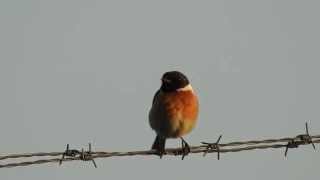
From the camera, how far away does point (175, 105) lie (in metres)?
9.63

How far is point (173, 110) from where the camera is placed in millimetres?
9594

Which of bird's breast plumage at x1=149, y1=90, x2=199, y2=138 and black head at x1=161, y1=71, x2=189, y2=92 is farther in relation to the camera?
black head at x1=161, y1=71, x2=189, y2=92

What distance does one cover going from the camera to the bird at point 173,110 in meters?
9.57

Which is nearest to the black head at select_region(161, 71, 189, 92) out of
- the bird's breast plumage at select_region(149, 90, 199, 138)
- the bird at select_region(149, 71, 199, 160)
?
the bird at select_region(149, 71, 199, 160)

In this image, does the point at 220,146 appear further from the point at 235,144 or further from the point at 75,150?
the point at 75,150

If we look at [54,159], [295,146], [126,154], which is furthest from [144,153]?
[295,146]

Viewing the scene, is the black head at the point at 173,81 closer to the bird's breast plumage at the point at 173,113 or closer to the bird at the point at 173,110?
the bird at the point at 173,110

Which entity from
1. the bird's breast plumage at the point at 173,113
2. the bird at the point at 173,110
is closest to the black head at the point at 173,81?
the bird at the point at 173,110

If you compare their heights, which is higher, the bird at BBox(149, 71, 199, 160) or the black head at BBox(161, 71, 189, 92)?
the black head at BBox(161, 71, 189, 92)

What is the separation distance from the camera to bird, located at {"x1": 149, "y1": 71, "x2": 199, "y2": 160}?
9.57 meters

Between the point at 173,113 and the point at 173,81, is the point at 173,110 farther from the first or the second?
the point at 173,81

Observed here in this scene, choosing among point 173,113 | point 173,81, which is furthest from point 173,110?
point 173,81

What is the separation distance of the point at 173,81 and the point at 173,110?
56 centimetres

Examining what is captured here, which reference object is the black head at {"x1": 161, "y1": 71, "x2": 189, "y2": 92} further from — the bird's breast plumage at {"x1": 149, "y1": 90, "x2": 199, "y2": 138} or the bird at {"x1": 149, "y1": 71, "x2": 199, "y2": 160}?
the bird's breast plumage at {"x1": 149, "y1": 90, "x2": 199, "y2": 138}
